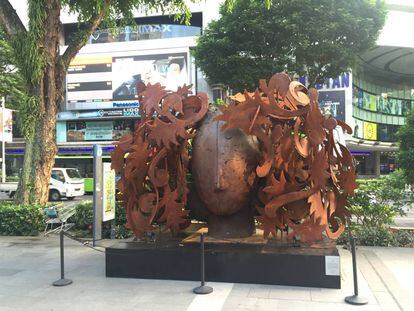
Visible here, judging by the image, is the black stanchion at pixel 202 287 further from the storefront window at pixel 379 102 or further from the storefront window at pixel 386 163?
the storefront window at pixel 386 163

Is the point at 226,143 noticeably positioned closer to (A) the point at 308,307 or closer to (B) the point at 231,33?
(A) the point at 308,307

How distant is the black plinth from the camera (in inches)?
278

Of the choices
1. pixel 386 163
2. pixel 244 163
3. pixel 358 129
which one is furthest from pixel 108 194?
pixel 386 163

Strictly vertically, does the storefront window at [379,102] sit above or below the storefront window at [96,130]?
above

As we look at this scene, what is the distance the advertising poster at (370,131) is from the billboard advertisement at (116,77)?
809 inches

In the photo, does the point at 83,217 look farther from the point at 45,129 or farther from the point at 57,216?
the point at 45,129

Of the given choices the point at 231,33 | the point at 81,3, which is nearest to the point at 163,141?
the point at 81,3

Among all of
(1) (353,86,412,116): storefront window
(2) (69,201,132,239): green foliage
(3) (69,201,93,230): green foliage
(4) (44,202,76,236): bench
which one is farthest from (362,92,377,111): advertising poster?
(4) (44,202,76,236): bench

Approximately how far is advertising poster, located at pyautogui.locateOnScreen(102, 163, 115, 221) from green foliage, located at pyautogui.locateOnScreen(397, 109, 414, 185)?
313 inches

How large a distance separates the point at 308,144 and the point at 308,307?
8.65 ft

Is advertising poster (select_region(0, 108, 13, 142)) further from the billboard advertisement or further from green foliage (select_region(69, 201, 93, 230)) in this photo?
green foliage (select_region(69, 201, 93, 230))

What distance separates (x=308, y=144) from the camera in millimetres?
7594

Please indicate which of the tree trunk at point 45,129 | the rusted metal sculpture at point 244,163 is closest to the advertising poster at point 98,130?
the tree trunk at point 45,129

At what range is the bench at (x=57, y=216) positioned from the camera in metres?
12.4
